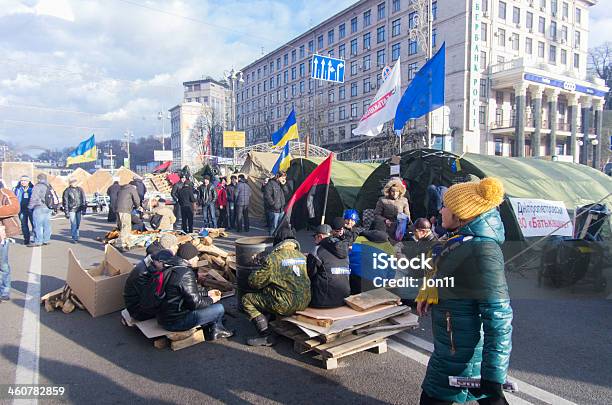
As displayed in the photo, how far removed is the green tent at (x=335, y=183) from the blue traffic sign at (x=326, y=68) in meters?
2.94

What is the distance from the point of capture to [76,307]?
5.61m

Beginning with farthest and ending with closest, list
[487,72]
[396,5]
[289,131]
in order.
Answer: [396,5]
[487,72]
[289,131]

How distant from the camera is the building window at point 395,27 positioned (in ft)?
162

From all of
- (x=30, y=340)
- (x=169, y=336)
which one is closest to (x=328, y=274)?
(x=169, y=336)

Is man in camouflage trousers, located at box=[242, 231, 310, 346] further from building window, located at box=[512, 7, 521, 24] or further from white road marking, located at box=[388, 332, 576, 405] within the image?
building window, located at box=[512, 7, 521, 24]

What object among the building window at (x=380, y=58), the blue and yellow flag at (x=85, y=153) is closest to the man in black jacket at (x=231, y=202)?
the blue and yellow flag at (x=85, y=153)

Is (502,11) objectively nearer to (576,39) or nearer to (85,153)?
(576,39)

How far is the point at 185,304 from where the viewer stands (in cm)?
417

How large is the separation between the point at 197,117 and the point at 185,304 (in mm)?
95917

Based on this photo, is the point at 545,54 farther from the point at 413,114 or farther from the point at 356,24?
the point at 413,114

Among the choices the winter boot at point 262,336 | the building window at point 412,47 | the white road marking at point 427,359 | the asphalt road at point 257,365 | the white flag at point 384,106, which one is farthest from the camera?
the building window at point 412,47

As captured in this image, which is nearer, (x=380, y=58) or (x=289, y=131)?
(x=289, y=131)

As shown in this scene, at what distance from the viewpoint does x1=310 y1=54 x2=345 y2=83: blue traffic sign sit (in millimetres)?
13258

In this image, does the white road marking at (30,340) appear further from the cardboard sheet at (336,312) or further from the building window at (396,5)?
the building window at (396,5)
